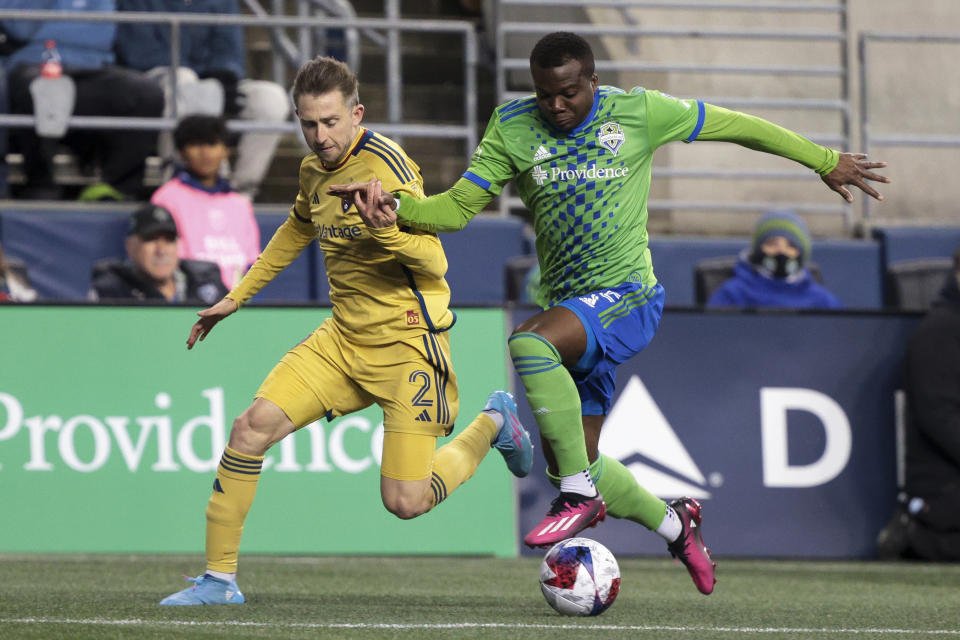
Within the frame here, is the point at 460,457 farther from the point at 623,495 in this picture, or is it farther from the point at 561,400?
the point at 561,400

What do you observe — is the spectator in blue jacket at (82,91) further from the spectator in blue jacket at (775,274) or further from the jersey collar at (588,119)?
the jersey collar at (588,119)

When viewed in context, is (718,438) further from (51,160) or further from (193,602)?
(51,160)

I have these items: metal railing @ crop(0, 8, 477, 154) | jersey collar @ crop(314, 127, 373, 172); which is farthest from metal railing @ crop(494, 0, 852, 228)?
jersey collar @ crop(314, 127, 373, 172)

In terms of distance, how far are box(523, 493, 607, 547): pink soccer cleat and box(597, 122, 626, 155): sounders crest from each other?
1.37 metres

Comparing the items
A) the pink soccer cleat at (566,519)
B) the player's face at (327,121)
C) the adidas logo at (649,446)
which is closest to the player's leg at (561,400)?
the pink soccer cleat at (566,519)

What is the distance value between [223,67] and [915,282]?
5.58 meters

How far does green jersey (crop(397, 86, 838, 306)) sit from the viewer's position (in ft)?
19.2

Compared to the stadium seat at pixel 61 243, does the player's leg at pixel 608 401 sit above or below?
below

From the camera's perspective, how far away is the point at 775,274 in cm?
1060

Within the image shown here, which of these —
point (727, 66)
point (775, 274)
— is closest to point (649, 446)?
A: point (775, 274)

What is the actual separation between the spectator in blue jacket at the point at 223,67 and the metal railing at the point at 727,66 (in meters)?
2.21

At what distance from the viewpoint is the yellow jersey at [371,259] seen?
581 centimetres

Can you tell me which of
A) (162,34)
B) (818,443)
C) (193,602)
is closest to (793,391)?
(818,443)

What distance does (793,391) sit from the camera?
9.24 m
